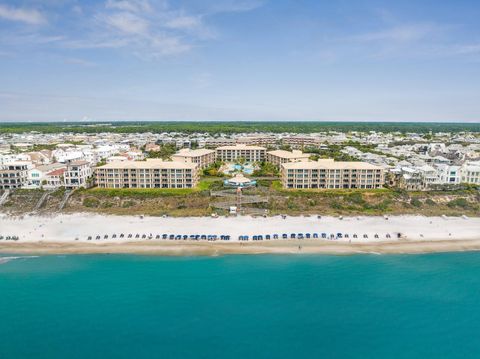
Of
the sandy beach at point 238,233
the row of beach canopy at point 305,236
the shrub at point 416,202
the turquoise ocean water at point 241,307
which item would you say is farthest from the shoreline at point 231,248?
the shrub at point 416,202

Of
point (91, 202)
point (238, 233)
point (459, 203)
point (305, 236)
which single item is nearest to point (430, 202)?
point (459, 203)

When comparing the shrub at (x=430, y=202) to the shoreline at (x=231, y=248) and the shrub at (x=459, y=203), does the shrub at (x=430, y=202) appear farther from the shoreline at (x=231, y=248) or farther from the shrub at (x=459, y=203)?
the shoreline at (x=231, y=248)

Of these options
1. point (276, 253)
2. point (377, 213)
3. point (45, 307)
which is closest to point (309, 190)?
point (377, 213)

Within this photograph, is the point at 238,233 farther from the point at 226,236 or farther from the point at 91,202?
the point at 91,202

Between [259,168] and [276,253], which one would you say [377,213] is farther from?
[259,168]

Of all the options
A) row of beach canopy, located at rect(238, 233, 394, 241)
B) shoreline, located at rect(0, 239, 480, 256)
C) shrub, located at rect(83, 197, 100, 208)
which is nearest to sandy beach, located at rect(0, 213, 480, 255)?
shoreline, located at rect(0, 239, 480, 256)

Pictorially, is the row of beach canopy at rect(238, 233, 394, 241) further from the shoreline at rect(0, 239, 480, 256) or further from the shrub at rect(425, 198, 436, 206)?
the shrub at rect(425, 198, 436, 206)
